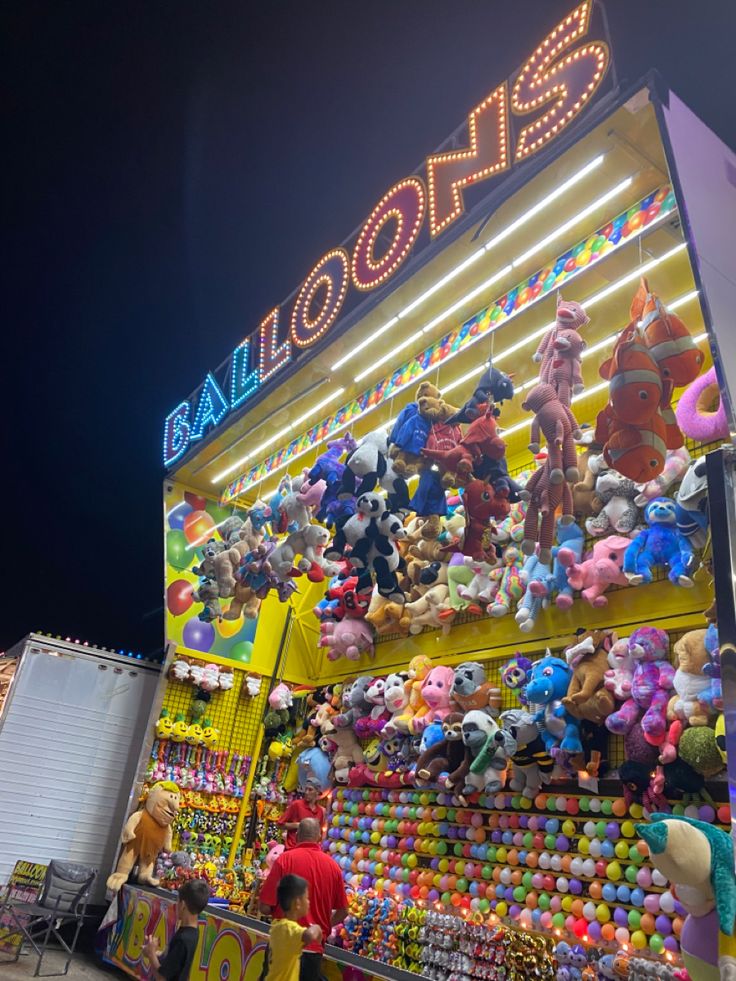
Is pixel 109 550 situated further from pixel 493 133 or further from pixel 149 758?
pixel 493 133

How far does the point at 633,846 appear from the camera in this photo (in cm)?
407

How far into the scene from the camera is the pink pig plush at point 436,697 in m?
5.54

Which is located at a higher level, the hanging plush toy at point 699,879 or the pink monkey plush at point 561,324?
the pink monkey plush at point 561,324

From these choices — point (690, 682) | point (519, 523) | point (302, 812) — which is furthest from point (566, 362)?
point (302, 812)

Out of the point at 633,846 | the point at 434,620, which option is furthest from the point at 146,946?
the point at 633,846

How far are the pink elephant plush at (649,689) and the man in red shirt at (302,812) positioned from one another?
2997 mm

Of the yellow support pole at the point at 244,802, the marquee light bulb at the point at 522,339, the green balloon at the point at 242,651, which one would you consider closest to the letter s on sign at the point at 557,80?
the marquee light bulb at the point at 522,339

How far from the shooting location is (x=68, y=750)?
23.1ft

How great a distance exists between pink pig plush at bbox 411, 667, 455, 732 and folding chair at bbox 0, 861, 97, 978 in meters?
3.11

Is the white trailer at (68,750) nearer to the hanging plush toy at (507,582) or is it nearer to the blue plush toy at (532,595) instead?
the hanging plush toy at (507,582)

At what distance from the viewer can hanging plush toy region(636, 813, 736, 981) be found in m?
2.06

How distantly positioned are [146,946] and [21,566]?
9025 millimetres

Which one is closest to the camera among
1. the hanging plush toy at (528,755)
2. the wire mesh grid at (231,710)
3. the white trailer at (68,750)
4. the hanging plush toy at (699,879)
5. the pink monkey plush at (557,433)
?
the hanging plush toy at (699,879)

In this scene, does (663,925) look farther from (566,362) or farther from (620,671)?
(566,362)
